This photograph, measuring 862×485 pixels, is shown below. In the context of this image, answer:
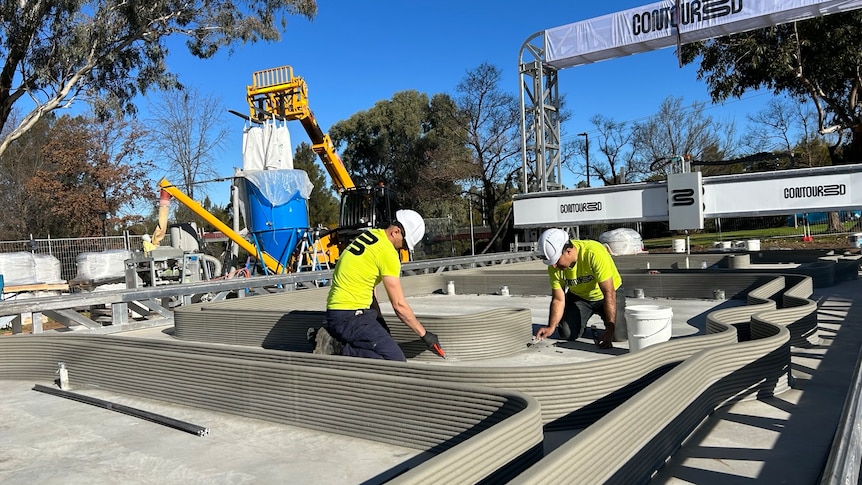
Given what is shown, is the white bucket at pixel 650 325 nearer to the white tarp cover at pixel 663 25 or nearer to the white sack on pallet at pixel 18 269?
the white tarp cover at pixel 663 25

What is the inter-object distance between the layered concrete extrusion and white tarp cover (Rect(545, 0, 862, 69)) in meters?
8.51

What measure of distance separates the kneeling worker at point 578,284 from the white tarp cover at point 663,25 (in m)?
9.20

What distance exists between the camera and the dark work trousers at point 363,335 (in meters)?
4.83

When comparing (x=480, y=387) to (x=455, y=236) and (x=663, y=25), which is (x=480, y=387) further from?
(x=455, y=236)

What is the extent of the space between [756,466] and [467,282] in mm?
9951

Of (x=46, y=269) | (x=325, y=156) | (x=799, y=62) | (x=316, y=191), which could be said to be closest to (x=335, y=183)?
(x=325, y=156)

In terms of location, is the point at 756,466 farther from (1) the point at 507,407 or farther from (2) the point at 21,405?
(2) the point at 21,405

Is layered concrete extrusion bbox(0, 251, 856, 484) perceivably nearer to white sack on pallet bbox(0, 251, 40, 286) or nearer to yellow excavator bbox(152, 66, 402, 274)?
yellow excavator bbox(152, 66, 402, 274)

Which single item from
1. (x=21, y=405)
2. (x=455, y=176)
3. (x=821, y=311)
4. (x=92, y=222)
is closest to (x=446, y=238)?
(x=455, y=176)

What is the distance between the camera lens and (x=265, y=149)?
15297 millimetres

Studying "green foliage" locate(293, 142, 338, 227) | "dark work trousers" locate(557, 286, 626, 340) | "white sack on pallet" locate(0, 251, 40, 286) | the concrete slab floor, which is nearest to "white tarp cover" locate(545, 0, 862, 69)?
"dark work trousers" locate(557, 286, 626, 340)

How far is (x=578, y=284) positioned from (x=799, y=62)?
875 inches

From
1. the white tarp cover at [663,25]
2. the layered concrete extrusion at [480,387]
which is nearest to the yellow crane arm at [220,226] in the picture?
the layered concrete extrusion at [480,387]

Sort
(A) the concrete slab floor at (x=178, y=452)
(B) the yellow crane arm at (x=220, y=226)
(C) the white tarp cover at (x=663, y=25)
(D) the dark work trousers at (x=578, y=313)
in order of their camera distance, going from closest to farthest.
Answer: (A) the concrete slab floor at (x=178, y=452) < (D) the dark work trousers at (x=578, y=313) < (C) the white tarp cover at (x=663, y=25) < (B) the yellow crane arm at (x=220, y=226)
